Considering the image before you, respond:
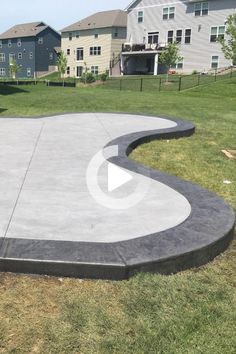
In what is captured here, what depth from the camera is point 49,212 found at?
4418 mm

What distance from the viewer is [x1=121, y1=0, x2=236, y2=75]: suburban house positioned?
48.4m

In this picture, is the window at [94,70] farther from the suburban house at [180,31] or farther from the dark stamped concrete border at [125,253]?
the dark stamped concrete border at [125,253]

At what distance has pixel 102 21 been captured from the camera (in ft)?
213

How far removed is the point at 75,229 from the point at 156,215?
101cm

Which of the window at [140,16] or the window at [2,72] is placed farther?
the window at [2,72]

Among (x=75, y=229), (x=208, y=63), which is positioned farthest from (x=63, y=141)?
(x=208, y=63)

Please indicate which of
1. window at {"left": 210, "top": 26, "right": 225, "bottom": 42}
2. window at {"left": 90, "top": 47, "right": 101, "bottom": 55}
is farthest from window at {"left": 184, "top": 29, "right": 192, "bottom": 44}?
window at {"left": 90, "top": 47, "right": 101, "bottom": 55}

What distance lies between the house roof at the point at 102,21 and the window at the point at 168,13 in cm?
1176

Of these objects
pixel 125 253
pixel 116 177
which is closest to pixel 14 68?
pixel 116 177

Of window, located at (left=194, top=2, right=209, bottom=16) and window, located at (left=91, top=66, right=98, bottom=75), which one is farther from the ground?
window, located at (left=194, top=2, right=209, bottom=16)

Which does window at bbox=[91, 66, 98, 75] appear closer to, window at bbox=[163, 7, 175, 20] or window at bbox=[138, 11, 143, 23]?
window at bbox=[138, 11, 143, 23]

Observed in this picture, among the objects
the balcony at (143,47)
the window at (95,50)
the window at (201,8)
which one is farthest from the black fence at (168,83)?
the window at (95,50)
